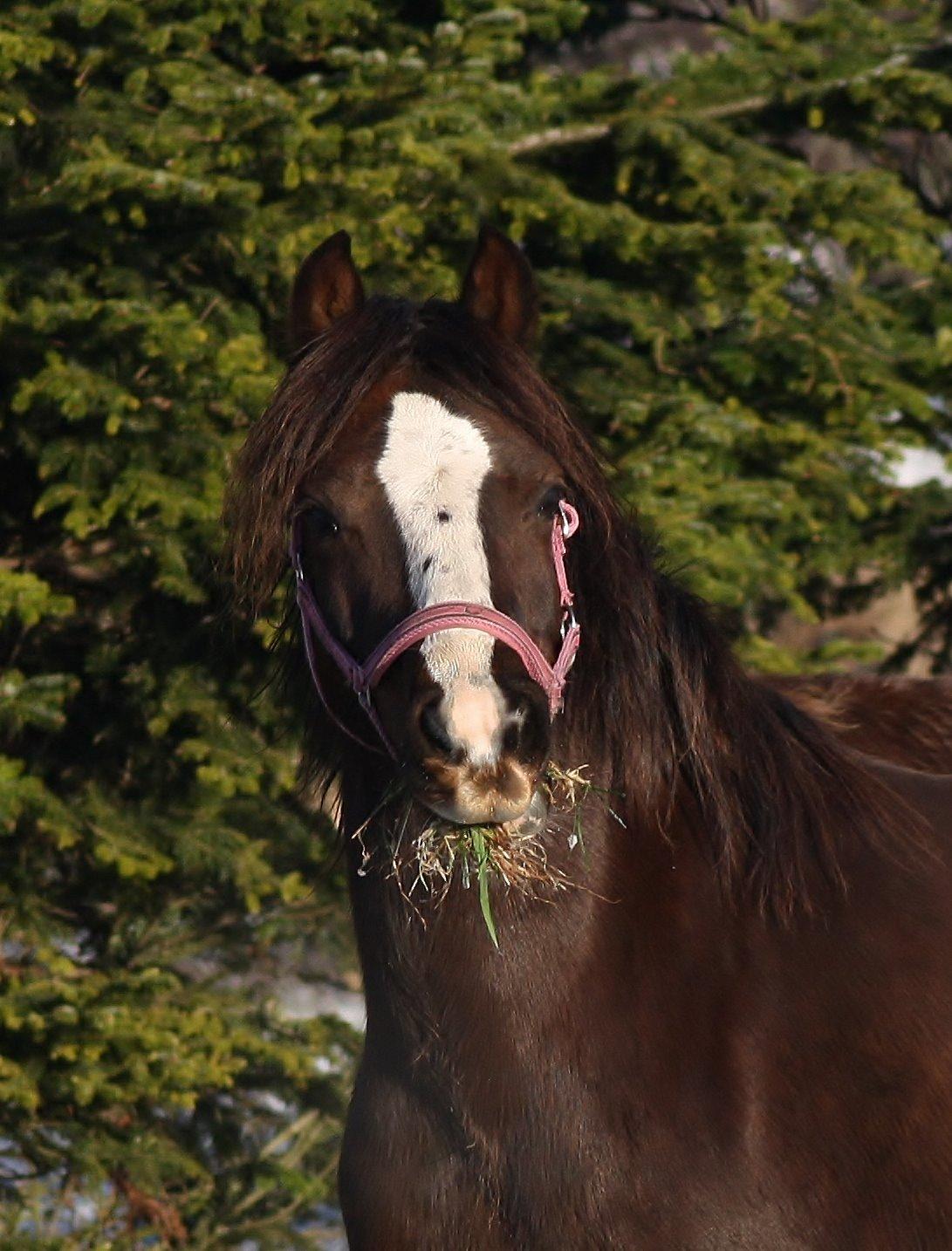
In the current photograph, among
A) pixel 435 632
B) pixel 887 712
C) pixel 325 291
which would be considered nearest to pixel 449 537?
pixel 435 632

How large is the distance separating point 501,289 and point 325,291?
0.32 meters

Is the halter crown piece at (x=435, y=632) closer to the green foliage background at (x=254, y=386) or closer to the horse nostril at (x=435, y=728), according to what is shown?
the horse nostril at (x=435, y=728)

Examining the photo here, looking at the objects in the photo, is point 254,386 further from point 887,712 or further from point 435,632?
point 435,632

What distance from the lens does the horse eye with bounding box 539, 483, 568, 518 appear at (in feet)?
8.10

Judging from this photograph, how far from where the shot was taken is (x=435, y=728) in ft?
7.07

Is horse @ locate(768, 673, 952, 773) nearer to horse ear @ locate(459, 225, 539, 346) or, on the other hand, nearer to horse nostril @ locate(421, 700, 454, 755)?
horse ear @ locate(459, 225, 539, 346)

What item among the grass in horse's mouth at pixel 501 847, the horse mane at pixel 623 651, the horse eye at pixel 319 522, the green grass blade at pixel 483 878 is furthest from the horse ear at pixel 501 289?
the green grass blade at pixel 483 878

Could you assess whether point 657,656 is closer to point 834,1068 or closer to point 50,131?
point 834,1068

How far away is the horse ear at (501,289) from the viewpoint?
2756 millimetres

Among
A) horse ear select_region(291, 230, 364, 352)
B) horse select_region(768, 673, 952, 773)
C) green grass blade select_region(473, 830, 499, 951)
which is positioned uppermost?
horse ear select_region(291, 230, 364, 352)

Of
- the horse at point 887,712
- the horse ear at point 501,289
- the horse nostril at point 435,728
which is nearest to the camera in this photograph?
the horse nostril at point 435,728

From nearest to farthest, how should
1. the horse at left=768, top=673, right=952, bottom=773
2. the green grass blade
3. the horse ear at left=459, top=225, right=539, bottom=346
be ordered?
1. the green grass blade
2. the horse ear at left=459, top=225, right=539, bottom=346
3. the horse at left=768, top=673, right=952, bottom=773

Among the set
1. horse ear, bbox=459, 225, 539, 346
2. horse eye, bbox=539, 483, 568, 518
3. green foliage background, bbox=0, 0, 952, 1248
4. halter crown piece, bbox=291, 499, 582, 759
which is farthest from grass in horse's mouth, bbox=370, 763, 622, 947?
green foliage background, bbox=0, 0, 952, 1248

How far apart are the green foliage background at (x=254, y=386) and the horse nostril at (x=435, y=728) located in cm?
191
